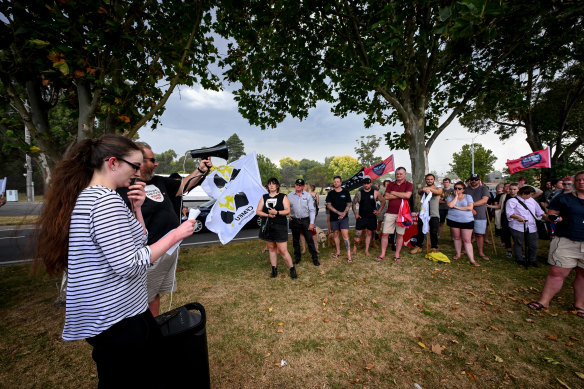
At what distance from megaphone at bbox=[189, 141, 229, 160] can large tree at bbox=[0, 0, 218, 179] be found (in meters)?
1.61

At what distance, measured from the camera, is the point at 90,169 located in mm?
1370

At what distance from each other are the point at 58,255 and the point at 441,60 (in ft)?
30.1

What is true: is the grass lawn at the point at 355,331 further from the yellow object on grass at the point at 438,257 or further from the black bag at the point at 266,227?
the black bag at the point at 266,227

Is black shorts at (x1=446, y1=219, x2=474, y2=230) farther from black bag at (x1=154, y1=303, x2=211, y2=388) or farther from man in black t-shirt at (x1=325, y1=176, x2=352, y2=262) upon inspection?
black bag at (x1=154, y1=303, x2=211, y2=388)

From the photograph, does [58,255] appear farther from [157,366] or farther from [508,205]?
[508,205]

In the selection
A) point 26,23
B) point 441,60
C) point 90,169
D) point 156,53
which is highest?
point 441,60

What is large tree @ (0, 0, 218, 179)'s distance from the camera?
3074 mm

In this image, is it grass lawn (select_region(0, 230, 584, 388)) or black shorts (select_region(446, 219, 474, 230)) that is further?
black shorts (select_region(446, 219, 474, 230))

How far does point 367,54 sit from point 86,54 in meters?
6.26

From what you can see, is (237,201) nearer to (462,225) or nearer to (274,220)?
(274,220)

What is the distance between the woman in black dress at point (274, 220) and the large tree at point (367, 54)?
3.62 meters

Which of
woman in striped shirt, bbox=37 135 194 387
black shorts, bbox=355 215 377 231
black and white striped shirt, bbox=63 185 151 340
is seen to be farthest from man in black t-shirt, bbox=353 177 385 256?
black and white striped shirt, bbox=63 185 151 340

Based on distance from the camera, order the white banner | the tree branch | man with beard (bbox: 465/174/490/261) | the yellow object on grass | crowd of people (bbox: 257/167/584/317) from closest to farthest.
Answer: the tree branch → the white banner → crowd of people (bbox: 257/167/584/317) → the yellow object on grass → man with beard (bbox: 465/174/490/261)

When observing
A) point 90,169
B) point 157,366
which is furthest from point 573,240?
point 90,169
